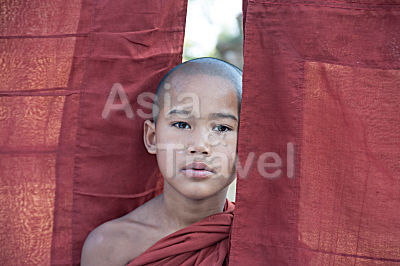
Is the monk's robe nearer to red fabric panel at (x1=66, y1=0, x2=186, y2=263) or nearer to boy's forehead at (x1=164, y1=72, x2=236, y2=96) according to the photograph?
red fabric panel at (x1=66, y1=0, x2=186, y2=263)

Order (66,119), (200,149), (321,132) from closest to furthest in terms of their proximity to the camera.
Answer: (321,132) → (200,149) → (66,119)

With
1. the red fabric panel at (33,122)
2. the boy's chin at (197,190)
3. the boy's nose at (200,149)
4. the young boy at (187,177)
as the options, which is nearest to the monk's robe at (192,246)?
the young boy at (187,177)

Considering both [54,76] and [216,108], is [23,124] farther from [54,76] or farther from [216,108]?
[216,108]

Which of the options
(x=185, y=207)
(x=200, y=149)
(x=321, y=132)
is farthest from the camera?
(x=185, y=207)

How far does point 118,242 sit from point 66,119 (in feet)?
1.39

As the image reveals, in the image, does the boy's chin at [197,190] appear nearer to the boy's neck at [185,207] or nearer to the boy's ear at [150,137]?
the boy's neck at [185,207]

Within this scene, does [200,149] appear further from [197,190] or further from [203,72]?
[203,72]

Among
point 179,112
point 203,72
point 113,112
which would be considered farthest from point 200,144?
point 113,112

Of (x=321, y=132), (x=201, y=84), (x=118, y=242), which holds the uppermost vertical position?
(x=201, y=84)

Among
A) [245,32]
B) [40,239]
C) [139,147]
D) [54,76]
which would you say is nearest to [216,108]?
[245,32]

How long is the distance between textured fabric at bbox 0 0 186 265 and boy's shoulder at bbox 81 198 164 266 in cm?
9

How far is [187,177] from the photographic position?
1.20 m

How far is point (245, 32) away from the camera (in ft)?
3.64

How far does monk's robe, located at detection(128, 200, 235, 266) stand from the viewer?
4.06 feet
